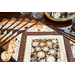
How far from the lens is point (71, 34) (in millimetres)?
2324

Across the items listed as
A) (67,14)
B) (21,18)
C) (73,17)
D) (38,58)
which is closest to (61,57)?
(38,58)

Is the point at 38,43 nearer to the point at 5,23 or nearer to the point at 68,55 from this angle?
the point at 68,55

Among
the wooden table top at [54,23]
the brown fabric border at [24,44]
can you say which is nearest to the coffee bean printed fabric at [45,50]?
the brown fabric border at [24,44]

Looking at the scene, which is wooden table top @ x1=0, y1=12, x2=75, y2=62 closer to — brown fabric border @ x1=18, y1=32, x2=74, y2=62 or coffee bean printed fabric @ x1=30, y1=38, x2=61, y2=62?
brown fabric border @ x1=18, y1=32, x2=74, y2=62

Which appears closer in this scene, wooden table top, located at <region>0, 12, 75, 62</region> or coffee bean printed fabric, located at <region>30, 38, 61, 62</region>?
coffee bean printed fabric, located at <region>30, 38, 61, 62</region>

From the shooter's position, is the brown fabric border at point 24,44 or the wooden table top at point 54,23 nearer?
the brown fabric border at point 24,44

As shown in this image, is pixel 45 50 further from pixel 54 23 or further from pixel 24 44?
pixel 54 23

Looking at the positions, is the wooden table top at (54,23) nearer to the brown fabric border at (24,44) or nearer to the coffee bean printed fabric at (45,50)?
the brown fabric border at (24,44)

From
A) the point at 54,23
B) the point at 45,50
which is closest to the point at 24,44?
the point at 45,50

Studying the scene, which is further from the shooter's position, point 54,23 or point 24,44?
point 54,23

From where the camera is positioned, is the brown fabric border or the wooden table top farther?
the wooden table top

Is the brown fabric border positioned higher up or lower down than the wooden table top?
lower down

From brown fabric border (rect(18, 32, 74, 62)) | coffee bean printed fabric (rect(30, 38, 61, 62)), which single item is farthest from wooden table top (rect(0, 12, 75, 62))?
coffee bean printed fabric (rect(30, 38, 61, 62))

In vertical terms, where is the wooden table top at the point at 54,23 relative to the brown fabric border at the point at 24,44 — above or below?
above
